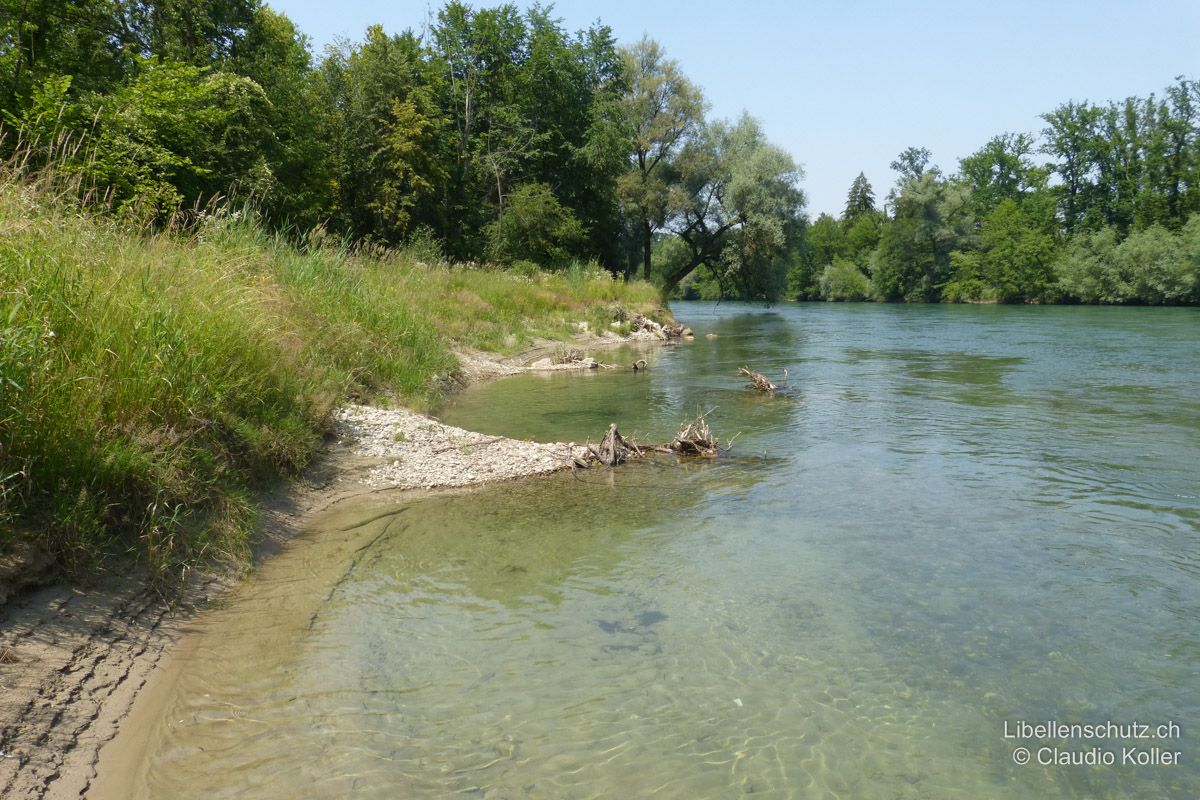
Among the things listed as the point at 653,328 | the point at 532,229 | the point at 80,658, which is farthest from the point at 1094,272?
the point at 80,658

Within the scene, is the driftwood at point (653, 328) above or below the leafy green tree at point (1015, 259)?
below

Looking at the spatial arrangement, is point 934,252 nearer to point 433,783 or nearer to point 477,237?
point 477,237

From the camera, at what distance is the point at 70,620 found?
14.9ft

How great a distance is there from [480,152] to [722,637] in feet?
126

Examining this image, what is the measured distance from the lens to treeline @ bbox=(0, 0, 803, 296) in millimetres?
20234

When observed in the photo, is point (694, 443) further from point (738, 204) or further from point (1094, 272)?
point (1094, 272)

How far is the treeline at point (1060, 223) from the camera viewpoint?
62.3m

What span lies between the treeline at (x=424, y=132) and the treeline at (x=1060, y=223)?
1312 inches

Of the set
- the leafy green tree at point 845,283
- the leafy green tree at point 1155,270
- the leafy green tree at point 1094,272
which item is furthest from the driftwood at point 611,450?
the leafy green tree at point 845,283

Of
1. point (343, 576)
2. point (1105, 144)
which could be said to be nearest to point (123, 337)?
point (343, 576)

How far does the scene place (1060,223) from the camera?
81312 millimetres

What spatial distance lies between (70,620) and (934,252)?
8778 centimetres

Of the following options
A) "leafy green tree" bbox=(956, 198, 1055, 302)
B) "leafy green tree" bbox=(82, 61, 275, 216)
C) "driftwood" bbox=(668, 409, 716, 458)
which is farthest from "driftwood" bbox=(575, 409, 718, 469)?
"leafy green tree" bbox=(956, 198, 1055, 302)

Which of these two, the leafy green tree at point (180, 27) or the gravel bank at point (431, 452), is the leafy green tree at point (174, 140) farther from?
the gravel bank at point (431, 452)
